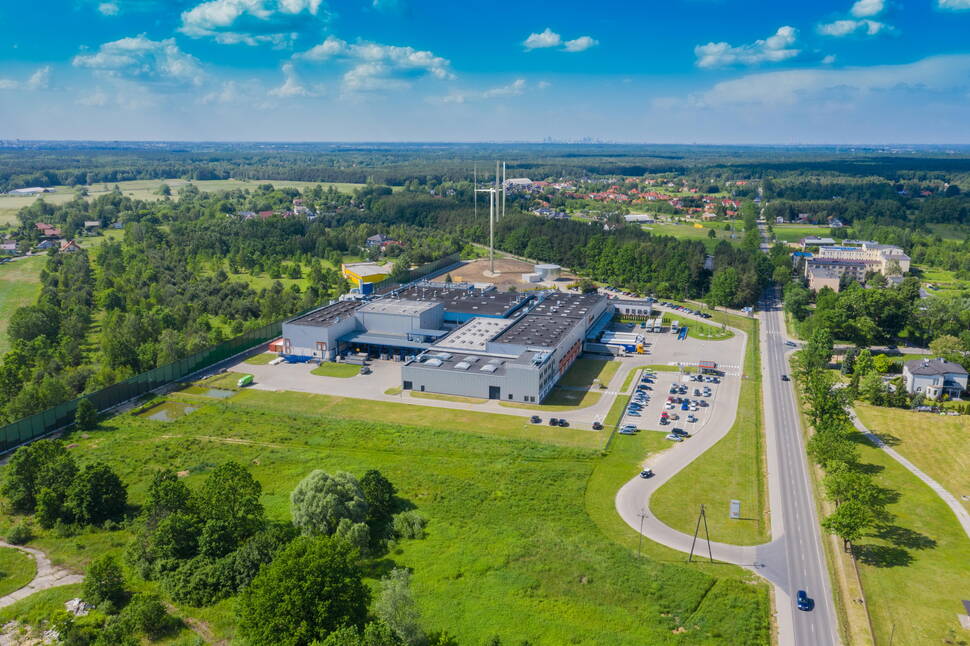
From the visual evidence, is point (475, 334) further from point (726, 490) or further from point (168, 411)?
point (726, 490)

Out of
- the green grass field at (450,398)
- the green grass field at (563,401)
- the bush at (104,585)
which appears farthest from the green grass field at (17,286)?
the green grass field at (563,401)

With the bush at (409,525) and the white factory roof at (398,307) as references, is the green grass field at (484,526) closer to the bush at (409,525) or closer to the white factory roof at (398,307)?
the bush at (409,525)

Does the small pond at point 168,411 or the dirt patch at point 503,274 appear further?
the dirt patch at point 503,274

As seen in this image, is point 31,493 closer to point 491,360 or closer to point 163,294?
point 491,360

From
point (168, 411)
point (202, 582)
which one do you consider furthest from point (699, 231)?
point (202, 582)

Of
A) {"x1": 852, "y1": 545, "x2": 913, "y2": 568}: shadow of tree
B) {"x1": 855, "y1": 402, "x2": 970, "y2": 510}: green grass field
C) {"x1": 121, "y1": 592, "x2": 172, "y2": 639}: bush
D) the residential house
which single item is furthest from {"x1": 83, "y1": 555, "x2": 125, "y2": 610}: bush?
the residential house

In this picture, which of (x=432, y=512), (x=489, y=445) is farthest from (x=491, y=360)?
(x=432, y=512)

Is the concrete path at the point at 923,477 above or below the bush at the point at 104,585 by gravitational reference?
below
